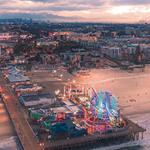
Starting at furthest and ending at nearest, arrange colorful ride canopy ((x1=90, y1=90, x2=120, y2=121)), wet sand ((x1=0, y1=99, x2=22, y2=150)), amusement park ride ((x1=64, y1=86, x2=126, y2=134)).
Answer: colorful ride canopy ((x1=90, y1=90, x2=120, y2=121)) < amusement park ride ((x1=64, y1=86, x2=126, y2=134)) < wet sand ((x1=0, y1=99, x2=22, y2=150))

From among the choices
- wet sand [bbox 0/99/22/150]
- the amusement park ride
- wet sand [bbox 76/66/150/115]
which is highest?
the amusement park ride

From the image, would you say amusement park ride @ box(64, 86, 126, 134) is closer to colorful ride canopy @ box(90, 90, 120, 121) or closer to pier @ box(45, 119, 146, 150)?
colorful ride canopy @ box(90, 90, 120, 121)

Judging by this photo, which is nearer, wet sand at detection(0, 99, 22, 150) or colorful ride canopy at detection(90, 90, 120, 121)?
wet sand at detection(0, 99, 22, 150)

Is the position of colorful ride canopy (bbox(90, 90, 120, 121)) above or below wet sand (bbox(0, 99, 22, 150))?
above

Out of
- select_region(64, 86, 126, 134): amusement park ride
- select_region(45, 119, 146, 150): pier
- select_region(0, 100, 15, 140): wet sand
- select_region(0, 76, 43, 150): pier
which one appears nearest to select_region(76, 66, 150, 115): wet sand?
select_region(64, 86, 126, 134): amusement park ride

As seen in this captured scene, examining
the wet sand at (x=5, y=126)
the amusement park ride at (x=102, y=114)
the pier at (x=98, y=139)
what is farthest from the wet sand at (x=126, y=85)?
the wet sand at (x=5, y=126)

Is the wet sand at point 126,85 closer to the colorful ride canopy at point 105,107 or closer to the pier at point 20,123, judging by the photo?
the colorful ride canopy at point 105,107

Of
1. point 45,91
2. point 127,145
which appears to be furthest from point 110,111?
point 45,91

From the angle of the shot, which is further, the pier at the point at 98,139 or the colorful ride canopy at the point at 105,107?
the colorful ride canopy at the point at 105,107

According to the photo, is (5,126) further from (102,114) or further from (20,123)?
(102,114)
